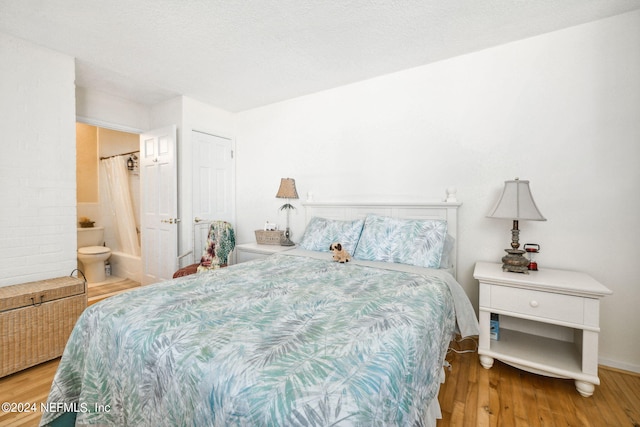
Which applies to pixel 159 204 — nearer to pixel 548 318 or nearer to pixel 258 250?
pixel 258 250

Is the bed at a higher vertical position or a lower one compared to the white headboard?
lower

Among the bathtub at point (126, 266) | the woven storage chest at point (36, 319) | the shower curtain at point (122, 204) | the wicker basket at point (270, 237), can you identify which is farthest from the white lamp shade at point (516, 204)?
the shower curtain at point (122, 204)

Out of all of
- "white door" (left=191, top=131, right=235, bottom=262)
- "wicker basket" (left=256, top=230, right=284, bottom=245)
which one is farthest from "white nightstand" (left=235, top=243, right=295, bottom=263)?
"white door" (left=191, top=131, right=235, bottom=262)

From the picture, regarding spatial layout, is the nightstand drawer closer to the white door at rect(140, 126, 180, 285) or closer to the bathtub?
the white door at rect(140, 126, 180, 285)

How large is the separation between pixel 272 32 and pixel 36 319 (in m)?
2.91

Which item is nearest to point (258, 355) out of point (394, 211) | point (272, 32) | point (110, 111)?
point (394, 211)

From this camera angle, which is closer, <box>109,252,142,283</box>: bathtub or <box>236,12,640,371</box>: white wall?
<box>236,12,640,371</box>: white wall

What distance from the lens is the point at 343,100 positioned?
3.23 meters

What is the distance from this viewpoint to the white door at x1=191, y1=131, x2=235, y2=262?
12.2 feet

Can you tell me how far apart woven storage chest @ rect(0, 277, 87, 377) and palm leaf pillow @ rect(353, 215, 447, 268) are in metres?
2.47

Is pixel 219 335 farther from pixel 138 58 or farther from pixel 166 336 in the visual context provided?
pixel 138 58

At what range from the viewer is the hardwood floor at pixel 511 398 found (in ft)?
5.13

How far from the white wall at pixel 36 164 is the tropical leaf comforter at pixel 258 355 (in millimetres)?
1665

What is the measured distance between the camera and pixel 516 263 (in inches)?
80.5
